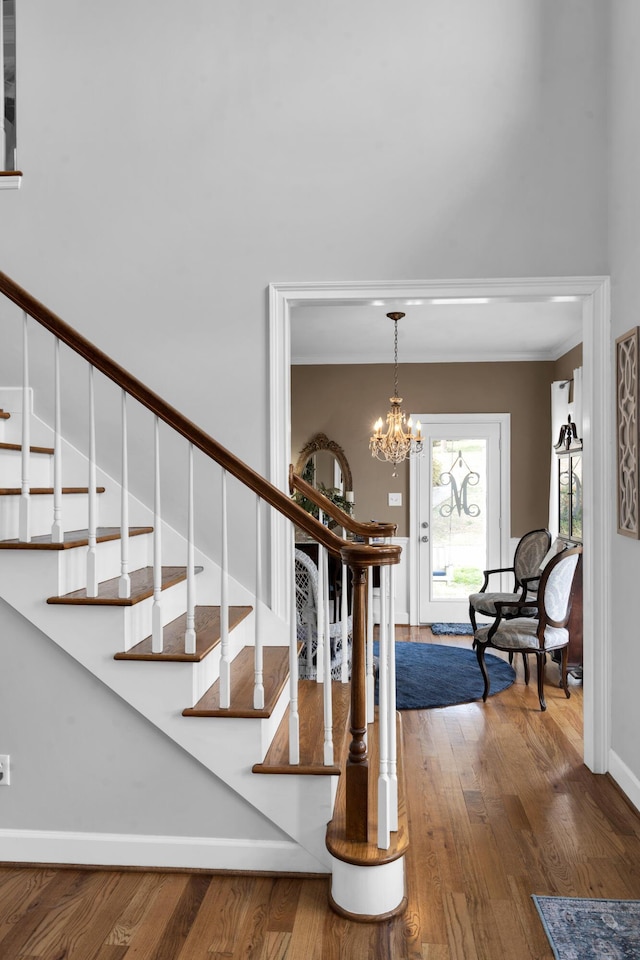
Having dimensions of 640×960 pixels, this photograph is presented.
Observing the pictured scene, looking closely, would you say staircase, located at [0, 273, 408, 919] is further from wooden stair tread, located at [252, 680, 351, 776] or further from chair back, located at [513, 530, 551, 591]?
chair back, located at [513, 530, 551, 591]

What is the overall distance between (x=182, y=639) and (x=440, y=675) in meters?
2.86

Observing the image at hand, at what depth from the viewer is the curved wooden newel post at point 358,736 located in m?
2.23

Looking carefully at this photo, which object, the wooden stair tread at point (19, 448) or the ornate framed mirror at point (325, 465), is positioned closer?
the wooden stair tread at point (19, 448)

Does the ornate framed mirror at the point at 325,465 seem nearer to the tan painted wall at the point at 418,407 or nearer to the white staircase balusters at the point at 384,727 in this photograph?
the tan painted wall at the point at 418,407

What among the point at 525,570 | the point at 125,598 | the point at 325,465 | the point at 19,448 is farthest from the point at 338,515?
the point at 325,465

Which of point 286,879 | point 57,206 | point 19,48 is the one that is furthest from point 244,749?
point 19,48

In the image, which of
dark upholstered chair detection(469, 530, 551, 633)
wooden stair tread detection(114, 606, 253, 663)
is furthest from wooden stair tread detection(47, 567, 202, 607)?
dark upholstered chair detection(469, 530, 551, 633)

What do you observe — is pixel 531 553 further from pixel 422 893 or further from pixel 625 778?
pixel 422 893

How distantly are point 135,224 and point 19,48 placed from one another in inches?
41.3

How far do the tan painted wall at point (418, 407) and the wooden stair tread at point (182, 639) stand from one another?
3.98 metres

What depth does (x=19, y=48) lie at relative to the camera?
11.4 feet

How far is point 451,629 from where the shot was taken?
6.65m

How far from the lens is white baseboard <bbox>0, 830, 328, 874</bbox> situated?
8.13 feet

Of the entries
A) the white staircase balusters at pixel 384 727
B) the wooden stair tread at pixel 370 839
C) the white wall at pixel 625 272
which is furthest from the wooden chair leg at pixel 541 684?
the white staircase balusters at pixel 384 727
